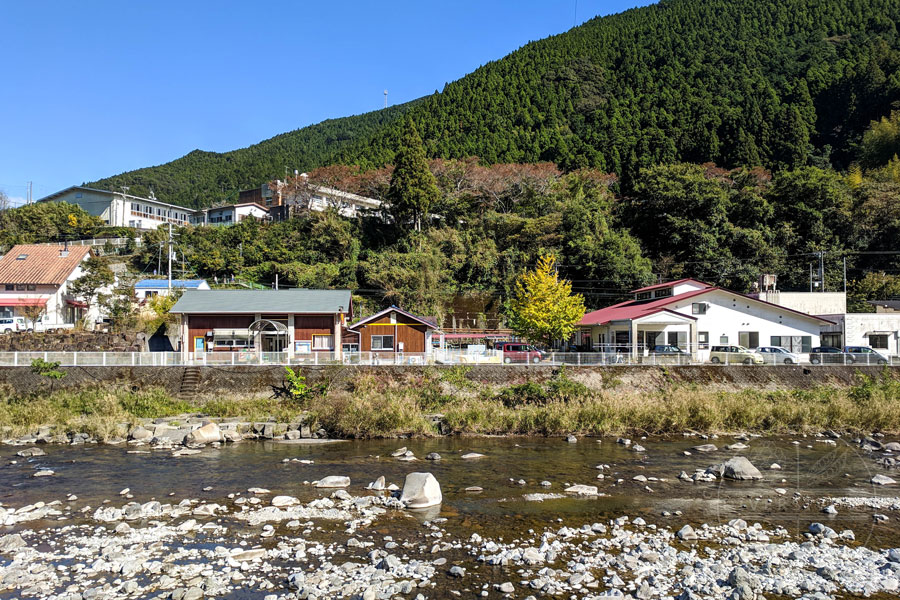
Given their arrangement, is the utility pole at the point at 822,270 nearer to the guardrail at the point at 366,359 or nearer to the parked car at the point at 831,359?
the guardrail at the point at 366,359

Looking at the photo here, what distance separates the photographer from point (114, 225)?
2527 inches

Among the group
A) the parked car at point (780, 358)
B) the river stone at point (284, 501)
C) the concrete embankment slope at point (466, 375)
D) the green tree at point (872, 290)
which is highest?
the green tree at point (872, 290)

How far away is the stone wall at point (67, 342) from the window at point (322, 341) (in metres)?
10.5

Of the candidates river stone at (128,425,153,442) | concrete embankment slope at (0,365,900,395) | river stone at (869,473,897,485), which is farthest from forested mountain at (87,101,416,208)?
river stone at (869,473,897,485)

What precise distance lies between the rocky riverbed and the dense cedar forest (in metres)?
29.1

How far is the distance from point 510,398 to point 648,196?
1373 inches

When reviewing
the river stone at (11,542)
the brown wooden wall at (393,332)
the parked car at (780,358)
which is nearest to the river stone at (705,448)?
the parked car at (780,358)

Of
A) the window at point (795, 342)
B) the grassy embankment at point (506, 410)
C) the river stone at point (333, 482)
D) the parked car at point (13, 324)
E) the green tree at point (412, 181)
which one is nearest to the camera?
the river stone at point (333, 482)

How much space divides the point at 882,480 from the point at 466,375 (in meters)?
15.5

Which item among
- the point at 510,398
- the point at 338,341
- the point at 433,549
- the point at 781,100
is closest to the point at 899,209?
the point at 781,100

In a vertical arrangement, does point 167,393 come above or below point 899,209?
below

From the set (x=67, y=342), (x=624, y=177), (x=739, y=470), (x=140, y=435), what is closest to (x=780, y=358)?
(x=739, y=470)

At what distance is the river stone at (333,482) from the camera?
1467 cm

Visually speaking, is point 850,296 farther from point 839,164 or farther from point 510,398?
point 510,398
